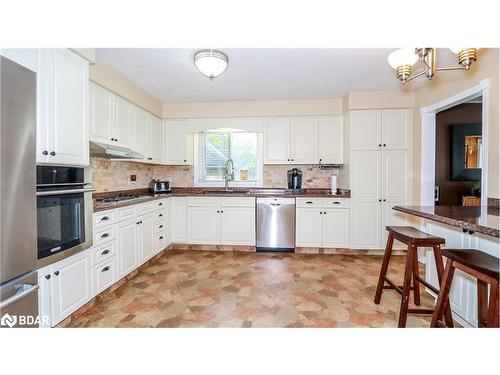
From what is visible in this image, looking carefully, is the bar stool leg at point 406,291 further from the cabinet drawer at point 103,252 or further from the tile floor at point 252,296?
the cabinet drawer at point 103,252

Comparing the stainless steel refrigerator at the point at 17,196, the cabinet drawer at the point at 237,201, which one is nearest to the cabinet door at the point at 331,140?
the cabinet drawer at the point at 237,201

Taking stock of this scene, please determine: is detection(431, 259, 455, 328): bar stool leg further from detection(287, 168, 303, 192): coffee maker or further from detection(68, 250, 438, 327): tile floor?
detection(287, 168, 303, 192): coffee maker

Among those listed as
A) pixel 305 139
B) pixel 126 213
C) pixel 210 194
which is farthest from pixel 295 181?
pixel 126 213

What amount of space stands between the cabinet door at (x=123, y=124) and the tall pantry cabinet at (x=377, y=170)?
10.1ft

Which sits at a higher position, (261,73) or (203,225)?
(261,73)

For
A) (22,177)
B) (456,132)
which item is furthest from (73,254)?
(456,132)

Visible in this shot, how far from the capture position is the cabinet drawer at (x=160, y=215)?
334cm

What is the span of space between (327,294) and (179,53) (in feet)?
9.13

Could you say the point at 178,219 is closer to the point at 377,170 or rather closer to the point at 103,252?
the point at 103,252

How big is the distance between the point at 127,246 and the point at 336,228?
9.27 feet

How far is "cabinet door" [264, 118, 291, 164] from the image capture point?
12.9ft

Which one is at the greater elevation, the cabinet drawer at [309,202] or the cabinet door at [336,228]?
the cabinet drawer at [309,202]

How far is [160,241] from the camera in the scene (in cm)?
347

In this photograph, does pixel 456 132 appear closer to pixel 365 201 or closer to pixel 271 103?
pixel 365 201
